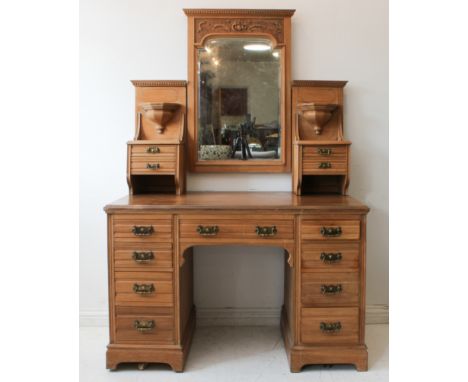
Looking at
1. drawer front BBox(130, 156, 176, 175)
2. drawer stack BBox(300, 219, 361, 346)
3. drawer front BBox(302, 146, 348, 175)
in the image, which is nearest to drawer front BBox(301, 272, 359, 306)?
drawer stack BBox(300, 219, 361, 346)

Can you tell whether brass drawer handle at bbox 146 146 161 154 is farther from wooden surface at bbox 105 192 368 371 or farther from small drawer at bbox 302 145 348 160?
small drawer at bbox 302 145 348 160

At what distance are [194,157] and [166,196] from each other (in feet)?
1.16

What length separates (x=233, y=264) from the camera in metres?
2.93

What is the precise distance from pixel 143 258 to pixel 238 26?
160 cm

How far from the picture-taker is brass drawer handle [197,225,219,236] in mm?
2273

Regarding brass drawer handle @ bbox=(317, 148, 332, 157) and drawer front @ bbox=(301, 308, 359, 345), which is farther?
brass drawer handle @ bbox=(317, 148, 332, 157)

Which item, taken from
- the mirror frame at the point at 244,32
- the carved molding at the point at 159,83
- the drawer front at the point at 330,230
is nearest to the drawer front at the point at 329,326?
the drawer front at the point at 330,230

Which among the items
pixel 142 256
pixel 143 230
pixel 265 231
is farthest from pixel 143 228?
pixel 265 231

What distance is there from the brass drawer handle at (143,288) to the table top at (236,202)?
42 cm

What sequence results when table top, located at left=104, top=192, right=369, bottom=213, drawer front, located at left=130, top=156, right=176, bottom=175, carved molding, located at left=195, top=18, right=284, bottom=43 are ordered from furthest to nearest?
carved molding, located at left=195, top=18, right=284, bottom=43 → drawer front, located at left=130, top=156, right=176, bottom=175 → table top, located at left=104, top=192, right=369, bottom=213

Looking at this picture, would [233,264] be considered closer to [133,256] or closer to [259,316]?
[259,316]

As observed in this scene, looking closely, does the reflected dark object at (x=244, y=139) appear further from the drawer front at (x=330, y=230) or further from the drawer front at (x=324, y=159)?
the drawer front at (x=330, y=230)

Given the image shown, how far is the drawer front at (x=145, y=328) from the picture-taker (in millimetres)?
2328
